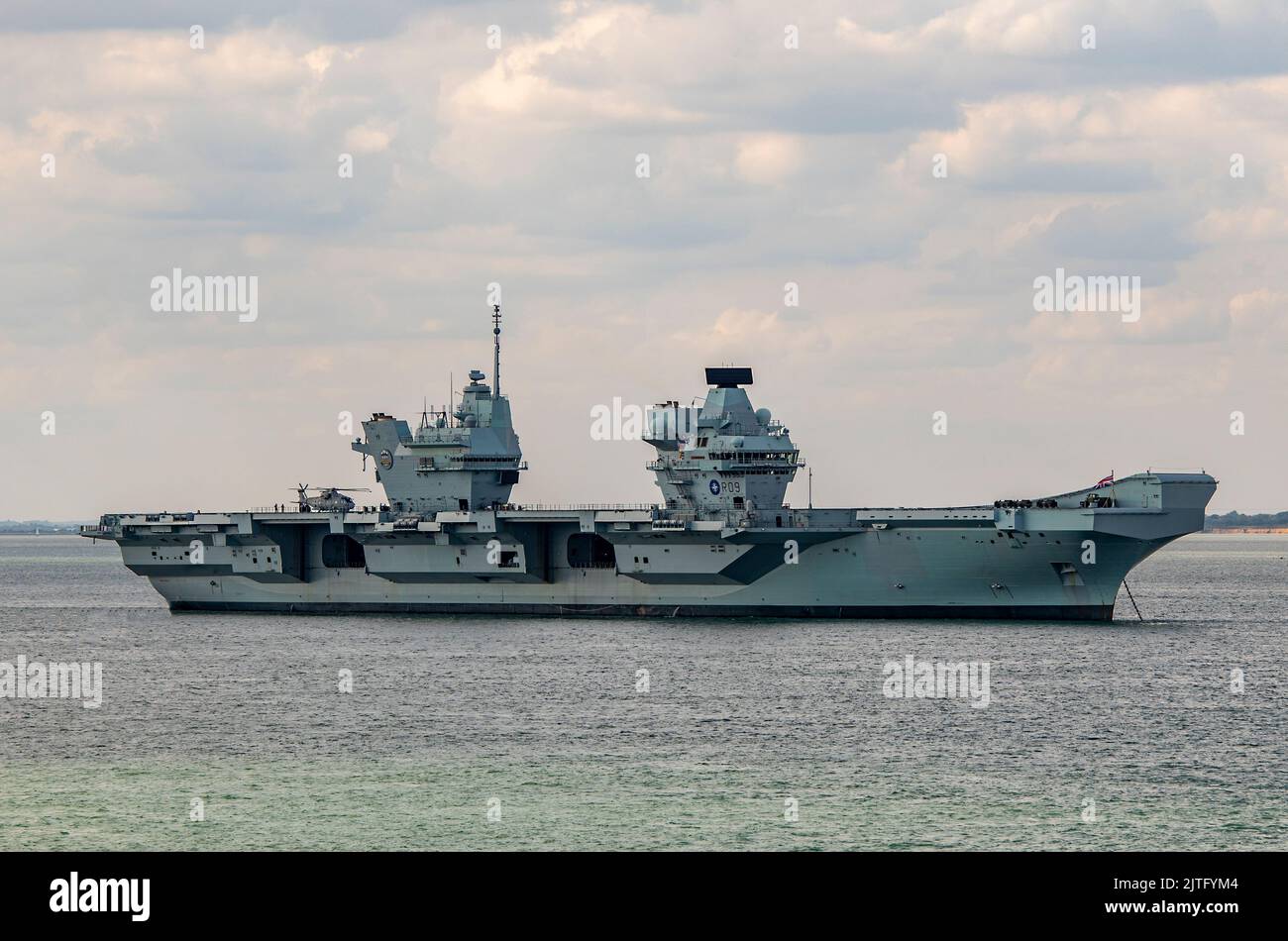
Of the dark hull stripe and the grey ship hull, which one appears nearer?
the grey ship hull

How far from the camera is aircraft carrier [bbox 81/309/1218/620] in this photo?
47.2 m

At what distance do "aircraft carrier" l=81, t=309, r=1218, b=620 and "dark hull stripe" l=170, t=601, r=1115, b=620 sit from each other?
0.18 ft

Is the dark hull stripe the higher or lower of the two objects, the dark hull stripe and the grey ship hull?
the lower

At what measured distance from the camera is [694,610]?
170ft

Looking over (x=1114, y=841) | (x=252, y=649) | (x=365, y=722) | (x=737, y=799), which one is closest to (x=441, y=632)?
(x=252, y=649)

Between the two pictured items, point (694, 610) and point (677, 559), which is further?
point (694, 610)

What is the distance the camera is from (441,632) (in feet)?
164

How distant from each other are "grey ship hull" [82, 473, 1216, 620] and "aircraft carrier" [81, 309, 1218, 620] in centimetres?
6

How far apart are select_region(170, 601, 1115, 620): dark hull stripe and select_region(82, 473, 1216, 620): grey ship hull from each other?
47 mm

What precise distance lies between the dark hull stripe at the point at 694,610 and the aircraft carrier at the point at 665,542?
56 millimetres

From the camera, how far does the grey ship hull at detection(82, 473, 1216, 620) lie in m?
46.8

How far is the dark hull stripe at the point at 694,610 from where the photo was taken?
4866 centimetres

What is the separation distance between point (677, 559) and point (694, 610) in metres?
1.94
